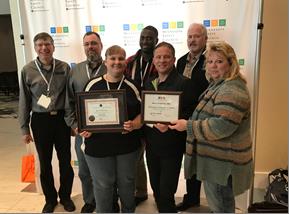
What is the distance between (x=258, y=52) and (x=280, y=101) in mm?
783

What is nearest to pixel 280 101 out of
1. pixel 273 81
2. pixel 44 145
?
pixel 273 81

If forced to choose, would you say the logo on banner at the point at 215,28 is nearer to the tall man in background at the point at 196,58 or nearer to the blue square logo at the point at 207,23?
the blue square logo at the point at 207,23

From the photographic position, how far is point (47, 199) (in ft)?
9.36

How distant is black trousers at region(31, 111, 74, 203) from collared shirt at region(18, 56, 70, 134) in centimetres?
8

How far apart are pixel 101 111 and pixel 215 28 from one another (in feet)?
4.17

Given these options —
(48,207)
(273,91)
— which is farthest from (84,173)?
(273,91)

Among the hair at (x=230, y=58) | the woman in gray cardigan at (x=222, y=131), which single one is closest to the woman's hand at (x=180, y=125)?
the woman in gray cardigan at (x=222, y=131)

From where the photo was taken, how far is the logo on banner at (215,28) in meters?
2.65

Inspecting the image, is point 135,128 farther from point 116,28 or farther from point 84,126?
point 116,28

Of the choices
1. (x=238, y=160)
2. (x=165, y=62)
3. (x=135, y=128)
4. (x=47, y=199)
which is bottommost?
(x=47, y=199)

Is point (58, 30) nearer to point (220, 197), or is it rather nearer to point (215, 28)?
point (215, 28)

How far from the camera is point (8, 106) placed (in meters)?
8.17

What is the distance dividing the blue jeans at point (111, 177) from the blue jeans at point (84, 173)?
1.49ft

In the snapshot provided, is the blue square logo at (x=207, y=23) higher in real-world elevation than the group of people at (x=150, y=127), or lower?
higher
